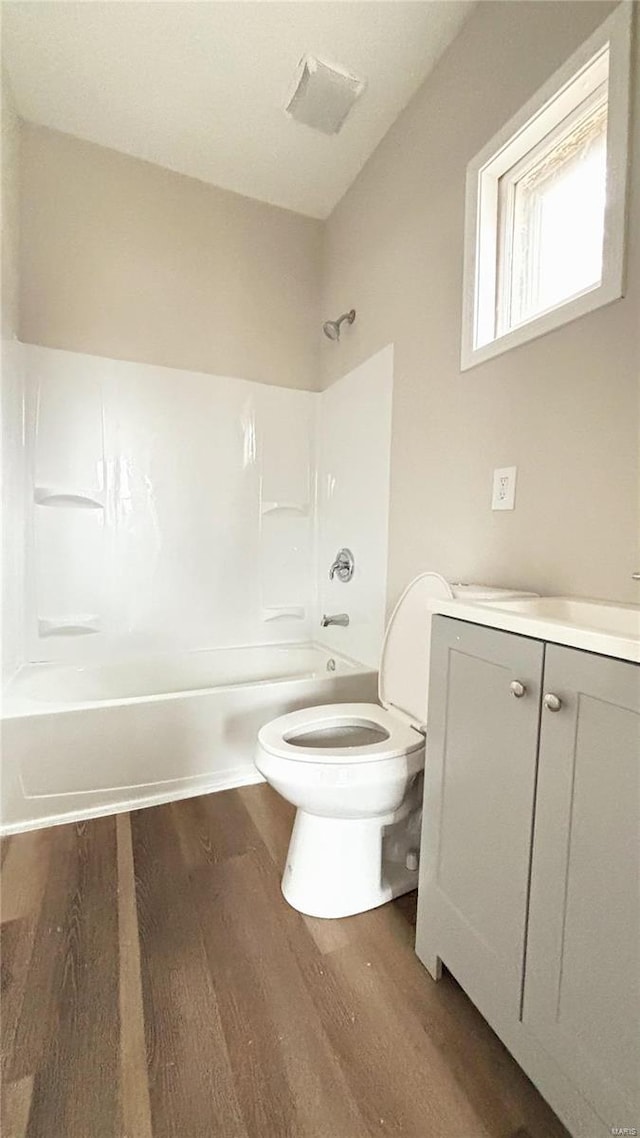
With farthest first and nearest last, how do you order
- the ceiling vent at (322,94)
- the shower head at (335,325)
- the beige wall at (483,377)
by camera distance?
the shower head at (335,325)
the ceiling vent at (322,94)
the beige wall at (483,377)

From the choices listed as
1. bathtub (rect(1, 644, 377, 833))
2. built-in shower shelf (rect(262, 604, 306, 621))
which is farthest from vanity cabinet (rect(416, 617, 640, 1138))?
built-in shower shelf (rect(262, 604, 306, 621))

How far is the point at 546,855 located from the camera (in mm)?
731

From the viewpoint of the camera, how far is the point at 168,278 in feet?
7.27

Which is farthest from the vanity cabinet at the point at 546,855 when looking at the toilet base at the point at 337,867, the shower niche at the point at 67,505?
the shower niche at the point at 67,505

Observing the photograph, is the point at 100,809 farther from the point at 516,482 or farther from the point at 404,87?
the point at 404,87

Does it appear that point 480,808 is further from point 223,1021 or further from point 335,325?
point 335,325

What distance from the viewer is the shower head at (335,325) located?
85.7 inches

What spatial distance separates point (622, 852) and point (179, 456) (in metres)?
2.21

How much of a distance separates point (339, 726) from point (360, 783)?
314 mm

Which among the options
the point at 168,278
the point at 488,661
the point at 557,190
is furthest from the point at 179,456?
the point at 488,661

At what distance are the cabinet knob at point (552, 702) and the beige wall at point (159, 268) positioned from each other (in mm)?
2199

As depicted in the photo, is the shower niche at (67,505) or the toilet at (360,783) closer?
the toilet at (360,783)

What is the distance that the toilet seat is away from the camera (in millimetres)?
1147

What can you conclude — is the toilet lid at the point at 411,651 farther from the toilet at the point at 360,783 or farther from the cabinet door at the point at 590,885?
the cabinet door at the point at 590,885
